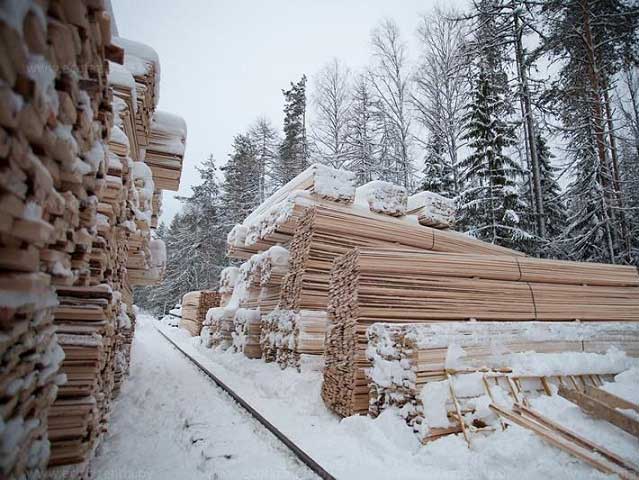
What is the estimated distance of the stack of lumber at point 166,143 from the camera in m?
6.37

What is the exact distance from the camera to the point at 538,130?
43.8ft

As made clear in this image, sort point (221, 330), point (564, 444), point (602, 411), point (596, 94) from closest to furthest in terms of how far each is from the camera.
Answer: point (564, 444)
point (602, 411)
point (596, 94)
point (221, 330)

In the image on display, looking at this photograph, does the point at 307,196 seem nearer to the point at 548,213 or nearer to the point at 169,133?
the point at 169,133

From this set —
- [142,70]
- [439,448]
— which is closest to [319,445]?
[439,448]

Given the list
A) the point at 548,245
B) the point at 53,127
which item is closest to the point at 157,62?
the point at 53,127

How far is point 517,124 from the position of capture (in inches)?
512

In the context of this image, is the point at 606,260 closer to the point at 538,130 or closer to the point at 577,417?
the point at 538,130

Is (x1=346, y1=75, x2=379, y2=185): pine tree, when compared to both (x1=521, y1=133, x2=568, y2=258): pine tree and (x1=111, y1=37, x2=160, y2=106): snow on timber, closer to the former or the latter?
(x1=521, y1=133, x2=568, y2=258): pine tree

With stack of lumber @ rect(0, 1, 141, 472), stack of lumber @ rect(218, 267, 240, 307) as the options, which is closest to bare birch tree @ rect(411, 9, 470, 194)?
stack of lumber @ rect(218, 267, 240, 307)

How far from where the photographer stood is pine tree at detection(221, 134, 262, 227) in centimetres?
2834

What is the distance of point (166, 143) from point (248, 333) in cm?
582

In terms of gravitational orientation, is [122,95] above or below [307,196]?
below

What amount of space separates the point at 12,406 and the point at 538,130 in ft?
53.2

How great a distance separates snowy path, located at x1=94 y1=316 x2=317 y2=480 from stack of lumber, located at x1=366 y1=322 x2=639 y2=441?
1381mm
